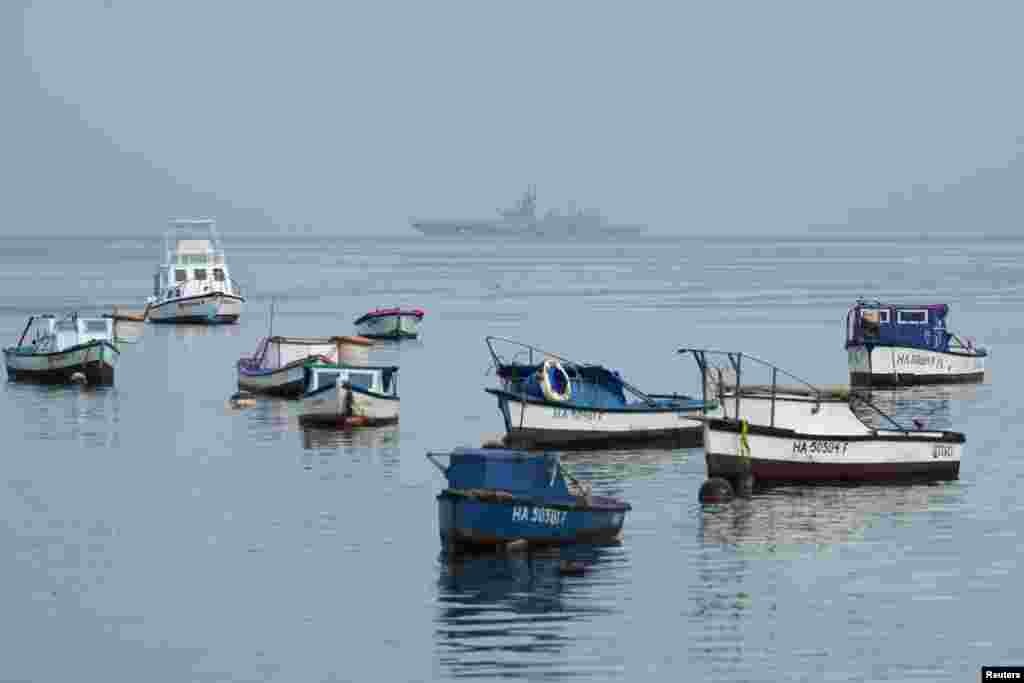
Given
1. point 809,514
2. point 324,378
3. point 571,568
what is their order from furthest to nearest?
point 324,378 → point 809,514 → point 571,568

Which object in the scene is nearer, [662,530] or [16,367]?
[662,530]

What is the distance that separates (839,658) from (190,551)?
52.4 feet

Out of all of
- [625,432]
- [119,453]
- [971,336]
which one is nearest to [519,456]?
[625,432]

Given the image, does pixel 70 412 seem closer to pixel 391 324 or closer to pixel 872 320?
pixel 872 320

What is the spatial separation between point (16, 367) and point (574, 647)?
2255 inches

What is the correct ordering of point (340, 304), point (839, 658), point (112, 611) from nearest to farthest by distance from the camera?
point (839, 658), point (112, 611), point (340, 304)

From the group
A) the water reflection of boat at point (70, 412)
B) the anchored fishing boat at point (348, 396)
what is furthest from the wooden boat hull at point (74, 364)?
the anchored fishing boat at point (348, 396)

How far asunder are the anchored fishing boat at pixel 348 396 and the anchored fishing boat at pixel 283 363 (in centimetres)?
760

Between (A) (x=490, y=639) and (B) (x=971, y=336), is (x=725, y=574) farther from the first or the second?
(B) (x=971, y=336)

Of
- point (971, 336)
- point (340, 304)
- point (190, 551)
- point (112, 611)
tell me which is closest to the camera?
point (112, 611)

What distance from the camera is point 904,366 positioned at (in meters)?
81.9

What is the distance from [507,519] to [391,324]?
7497 cm

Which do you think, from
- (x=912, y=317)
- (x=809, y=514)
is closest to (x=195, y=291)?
(x=912, y=317)

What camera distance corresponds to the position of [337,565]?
4172cm
